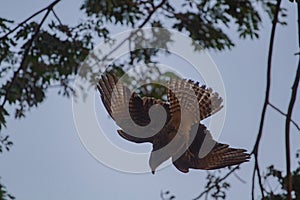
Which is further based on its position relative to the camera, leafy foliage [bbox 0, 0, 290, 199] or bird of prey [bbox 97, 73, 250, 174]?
leafy foliage [bbox 0, 0, 290, 199]

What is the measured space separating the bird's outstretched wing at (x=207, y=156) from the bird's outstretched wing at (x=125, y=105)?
4 centimetres

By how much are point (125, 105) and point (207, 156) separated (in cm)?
10

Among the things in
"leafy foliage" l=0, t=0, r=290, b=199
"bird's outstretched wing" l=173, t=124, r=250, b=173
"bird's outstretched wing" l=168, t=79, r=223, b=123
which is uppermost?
"leafy foliage" l=0, t=0, r=290, b=199

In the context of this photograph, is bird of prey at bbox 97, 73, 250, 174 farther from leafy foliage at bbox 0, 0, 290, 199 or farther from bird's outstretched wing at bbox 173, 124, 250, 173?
leafy foliage at bbox 0, 0, 290, 199

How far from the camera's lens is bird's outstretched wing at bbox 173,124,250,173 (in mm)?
663

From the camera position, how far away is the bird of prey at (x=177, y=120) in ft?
2.18

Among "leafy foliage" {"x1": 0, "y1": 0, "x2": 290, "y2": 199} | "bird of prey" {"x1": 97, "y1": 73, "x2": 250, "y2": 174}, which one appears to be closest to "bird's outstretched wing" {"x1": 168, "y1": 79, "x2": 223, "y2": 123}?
"bird of prey" {"x1": 97, "y1": 73, "x2": 250, "y2": 174}

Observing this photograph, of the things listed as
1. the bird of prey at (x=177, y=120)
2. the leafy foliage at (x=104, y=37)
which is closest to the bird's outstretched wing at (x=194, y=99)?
the bird of prey at (x=177, y=120)

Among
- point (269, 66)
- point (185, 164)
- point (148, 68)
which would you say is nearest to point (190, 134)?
point (185, 164)

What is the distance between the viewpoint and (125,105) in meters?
0.68

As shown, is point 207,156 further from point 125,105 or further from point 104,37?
point 104,37

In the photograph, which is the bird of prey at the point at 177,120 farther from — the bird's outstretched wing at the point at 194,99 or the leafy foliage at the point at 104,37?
the leafy foliage at the point at 104,37

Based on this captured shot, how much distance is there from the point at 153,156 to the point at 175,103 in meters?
0.06

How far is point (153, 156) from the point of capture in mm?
674
